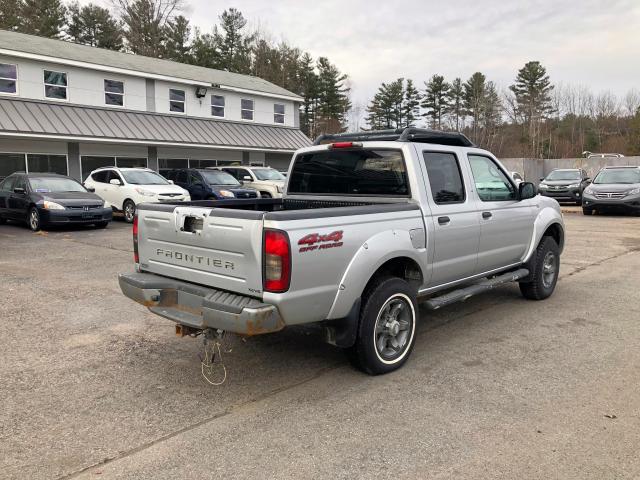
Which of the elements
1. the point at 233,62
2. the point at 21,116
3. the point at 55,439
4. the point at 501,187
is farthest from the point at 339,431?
the point at 233,62

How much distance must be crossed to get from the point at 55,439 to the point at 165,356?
1.53 meters

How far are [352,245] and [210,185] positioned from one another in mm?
14832

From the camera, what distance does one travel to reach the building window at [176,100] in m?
25.3

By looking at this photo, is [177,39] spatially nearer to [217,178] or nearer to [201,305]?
[217,178]

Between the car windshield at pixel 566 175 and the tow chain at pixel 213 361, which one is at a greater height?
the car windshield at pixel 566 175

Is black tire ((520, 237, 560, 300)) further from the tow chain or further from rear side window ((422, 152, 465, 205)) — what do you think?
the tow chain

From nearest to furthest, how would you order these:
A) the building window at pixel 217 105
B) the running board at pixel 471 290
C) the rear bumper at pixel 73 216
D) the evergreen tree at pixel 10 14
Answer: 1. the running board at pixel 471 290
2. the rear bumper at pixel 73 216
3. the building window at pixel 217 105
4. the evergreen tree at pixel 10 14

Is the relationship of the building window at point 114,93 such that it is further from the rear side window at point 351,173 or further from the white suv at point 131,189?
the rear side window at point 351,173

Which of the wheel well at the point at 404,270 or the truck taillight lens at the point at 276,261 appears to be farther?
the wheel well at the point at 404,270

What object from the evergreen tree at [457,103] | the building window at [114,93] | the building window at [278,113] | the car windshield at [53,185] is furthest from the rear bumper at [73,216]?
the evergreen tree at [457,103]

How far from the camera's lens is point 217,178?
61.0ft

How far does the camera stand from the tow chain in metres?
3.98

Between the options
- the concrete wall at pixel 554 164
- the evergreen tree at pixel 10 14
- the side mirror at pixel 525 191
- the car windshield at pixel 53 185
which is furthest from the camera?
the evergreen tree at pixel 10 14

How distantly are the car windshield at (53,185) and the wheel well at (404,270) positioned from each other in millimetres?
12568
